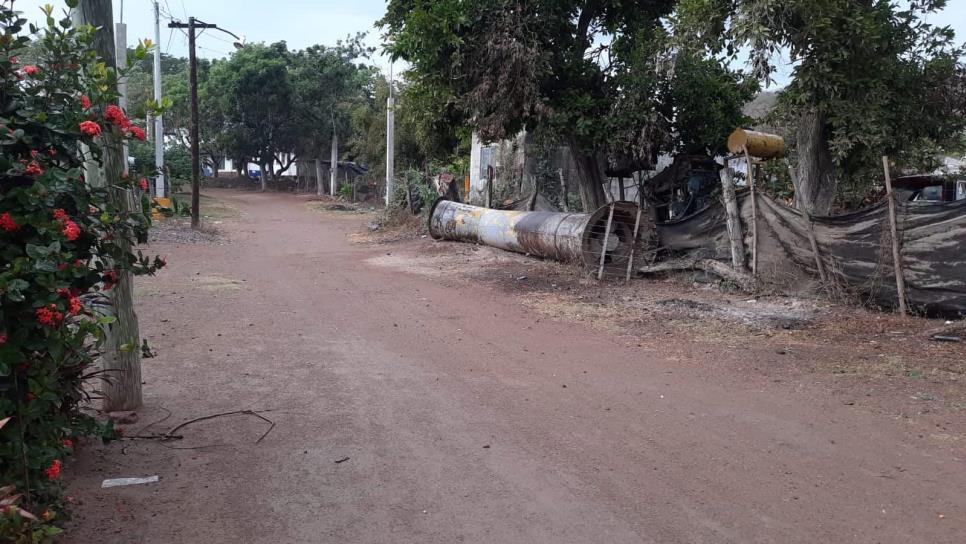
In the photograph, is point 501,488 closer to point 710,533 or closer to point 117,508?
point 710,533

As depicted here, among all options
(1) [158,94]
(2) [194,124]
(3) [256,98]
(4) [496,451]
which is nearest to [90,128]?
(4) [496,451]

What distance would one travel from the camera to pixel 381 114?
36594mm

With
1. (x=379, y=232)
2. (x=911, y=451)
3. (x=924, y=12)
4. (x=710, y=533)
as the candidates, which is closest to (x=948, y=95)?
(x=924, y=12)

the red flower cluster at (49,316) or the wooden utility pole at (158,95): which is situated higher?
the wooden utility pole at (158,95)

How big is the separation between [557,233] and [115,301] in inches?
378

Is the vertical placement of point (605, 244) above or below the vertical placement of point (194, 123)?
below

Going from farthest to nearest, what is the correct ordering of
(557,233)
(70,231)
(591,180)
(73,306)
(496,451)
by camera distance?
(591,180) < (557,233) < (496,451) < (73,306) < (70,231)

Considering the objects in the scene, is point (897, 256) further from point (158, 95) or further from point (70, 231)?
point (158, 95)

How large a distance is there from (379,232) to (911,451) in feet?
64.4

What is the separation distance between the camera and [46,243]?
358 cm

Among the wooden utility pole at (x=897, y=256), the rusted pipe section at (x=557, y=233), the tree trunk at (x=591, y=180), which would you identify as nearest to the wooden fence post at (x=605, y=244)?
the rusted pipe section at (x=557, y=233)

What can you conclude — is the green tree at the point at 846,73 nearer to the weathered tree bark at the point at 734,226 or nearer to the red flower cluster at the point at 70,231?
the weathered tree bark at the point at 734,226

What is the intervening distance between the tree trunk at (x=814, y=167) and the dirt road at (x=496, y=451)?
5.12 m

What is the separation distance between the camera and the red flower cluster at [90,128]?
12.3 feet
